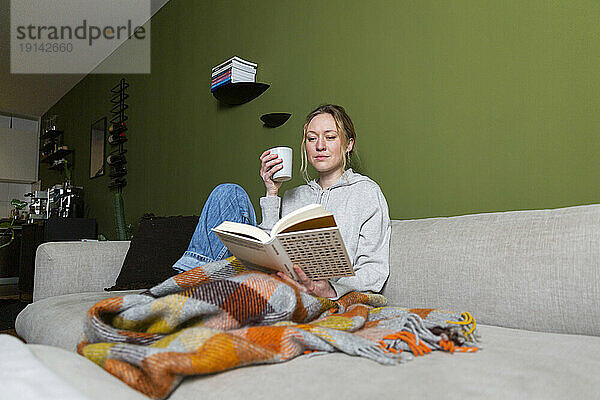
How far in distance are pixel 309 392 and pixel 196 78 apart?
10.4 ft

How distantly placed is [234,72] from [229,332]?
2.28m

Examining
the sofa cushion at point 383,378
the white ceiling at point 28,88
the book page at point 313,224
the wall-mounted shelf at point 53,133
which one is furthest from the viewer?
the wall-mounted shelf at point 53,133

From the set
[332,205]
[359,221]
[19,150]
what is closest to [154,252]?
[332,205]

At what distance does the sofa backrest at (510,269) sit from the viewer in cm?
118

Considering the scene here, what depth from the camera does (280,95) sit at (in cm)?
275

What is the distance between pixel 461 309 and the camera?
1.38 m

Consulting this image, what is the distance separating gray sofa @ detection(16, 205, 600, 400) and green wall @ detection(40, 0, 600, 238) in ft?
1.02

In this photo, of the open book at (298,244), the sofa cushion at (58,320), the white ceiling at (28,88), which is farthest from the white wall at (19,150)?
the open book at (298,244)

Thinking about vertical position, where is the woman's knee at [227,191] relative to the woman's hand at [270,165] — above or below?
below

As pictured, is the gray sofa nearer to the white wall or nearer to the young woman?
the young woman

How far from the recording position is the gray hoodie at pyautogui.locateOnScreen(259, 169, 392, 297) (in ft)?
5.16

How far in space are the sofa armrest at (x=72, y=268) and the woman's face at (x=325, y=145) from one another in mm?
972

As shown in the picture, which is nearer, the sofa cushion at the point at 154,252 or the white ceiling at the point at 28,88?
the sofa cushion at the point at 154,252

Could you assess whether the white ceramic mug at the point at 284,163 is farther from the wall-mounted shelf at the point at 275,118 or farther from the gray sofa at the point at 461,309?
the wall-mounted shelf at the point at 275,118
